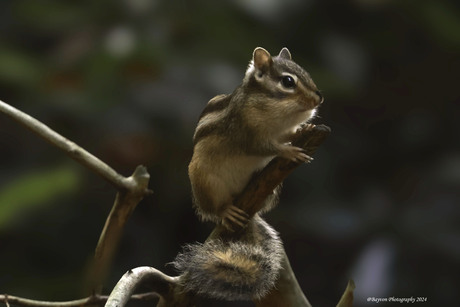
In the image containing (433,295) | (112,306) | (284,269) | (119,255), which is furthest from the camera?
(119,255)

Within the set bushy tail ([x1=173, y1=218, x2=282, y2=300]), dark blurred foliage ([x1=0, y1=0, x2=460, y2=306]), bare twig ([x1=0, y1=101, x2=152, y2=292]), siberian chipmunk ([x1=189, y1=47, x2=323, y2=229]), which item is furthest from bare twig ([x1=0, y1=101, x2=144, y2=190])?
dark blurred foliage ([x1=0, y1=0, x2=460, y2=306])

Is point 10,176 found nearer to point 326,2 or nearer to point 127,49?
point 127,49

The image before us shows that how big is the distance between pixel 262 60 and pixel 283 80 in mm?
46

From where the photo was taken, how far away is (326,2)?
2.05 m

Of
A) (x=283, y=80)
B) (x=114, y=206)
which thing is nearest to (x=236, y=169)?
(x=283, y=80)

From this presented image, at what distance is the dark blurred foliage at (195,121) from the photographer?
176cm

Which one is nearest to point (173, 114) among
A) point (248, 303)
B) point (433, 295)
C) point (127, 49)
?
Answer: point (127, 49)

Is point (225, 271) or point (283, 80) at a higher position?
point (283, 80)

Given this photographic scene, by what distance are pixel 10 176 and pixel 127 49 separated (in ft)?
1.63

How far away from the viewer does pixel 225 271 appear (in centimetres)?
83

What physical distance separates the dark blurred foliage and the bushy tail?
33.5 inches

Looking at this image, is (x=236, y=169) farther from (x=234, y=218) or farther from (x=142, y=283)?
(x=142, y=283)

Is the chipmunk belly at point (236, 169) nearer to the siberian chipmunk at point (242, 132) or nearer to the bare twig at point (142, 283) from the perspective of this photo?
the siberian chipmunk at point (242, 132)

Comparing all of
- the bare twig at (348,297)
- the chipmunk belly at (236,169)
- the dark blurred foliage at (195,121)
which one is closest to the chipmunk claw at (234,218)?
the chipmunk belly at (236,169)
